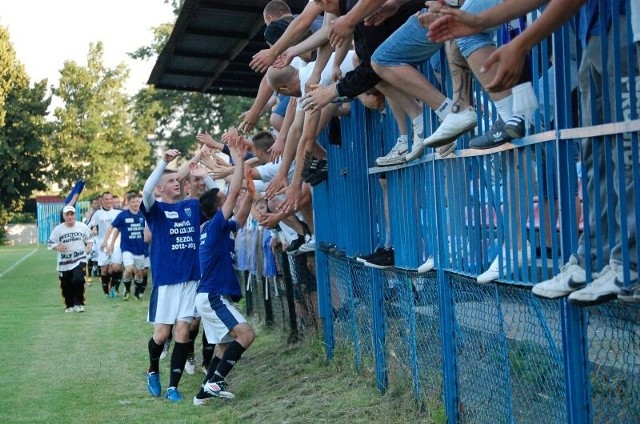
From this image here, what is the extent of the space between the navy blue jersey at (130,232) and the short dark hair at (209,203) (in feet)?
34.6

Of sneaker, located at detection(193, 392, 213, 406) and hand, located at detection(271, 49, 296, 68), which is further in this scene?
sneaker, located at detection(193, 392, 213, 406)

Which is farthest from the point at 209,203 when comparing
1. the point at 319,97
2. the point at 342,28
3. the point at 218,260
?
the point at 342,28

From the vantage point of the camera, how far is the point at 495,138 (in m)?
4.64

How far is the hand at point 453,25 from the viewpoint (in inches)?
129

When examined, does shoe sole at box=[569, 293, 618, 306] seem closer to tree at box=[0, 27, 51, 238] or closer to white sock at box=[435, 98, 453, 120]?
white sock at box=[435, 98, 453, 120]

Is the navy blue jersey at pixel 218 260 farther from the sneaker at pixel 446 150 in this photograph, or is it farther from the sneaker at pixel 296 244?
the sneaker at pixel 446 150

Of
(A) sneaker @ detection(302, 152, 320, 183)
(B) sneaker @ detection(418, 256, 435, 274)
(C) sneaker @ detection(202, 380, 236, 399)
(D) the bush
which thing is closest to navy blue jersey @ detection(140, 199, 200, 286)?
(A) sneaker @ detection(302, 152, 320, 183)

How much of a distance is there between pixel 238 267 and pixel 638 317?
1247cm

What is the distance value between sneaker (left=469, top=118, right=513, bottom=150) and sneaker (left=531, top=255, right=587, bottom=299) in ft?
2.28

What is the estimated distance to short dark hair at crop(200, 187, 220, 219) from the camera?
9.86 metres

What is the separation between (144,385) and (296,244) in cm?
216

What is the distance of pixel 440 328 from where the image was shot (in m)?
6.36

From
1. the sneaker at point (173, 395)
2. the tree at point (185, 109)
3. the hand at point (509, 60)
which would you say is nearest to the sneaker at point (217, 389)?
the sneaker at point (173, 395)

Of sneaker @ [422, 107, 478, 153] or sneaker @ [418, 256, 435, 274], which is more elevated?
sneaker @ [422, 107, 478, 153]
